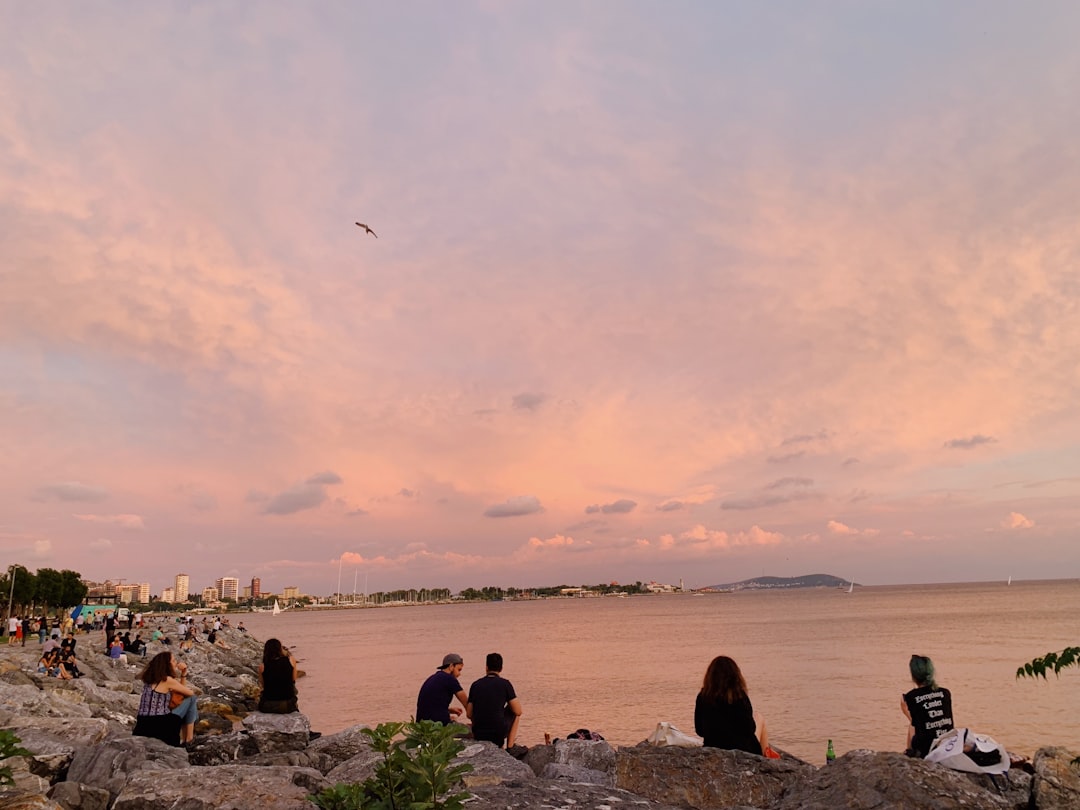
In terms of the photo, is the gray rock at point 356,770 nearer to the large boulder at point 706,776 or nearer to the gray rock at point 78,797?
the gray rock at point 78,797

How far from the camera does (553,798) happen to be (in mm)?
6691

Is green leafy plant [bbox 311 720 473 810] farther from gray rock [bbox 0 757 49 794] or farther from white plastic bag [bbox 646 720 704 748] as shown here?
gray rock [bbox 0 757 49 794]

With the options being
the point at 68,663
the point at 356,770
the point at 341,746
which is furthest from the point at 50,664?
the point at 356,770

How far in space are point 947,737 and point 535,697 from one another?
30.5 metres

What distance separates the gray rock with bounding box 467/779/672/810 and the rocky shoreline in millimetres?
17

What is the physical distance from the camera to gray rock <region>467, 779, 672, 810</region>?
6.43 metres

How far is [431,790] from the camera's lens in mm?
5078

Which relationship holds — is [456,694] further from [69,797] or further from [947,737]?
[947,737]

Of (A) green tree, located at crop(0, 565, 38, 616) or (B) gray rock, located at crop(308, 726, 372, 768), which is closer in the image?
(B) gray rock, located at crop(308, 726, 372, 768)

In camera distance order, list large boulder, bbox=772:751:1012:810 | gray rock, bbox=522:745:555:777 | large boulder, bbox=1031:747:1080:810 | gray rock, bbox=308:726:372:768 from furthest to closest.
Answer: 1. gray rock, bbox=308:726:372:768
2. gray rock, bbox=522:745:555:777
3. large boulder, bbox=1031:747:1080:810
4. large boulder, bbox=772:751:1012:810

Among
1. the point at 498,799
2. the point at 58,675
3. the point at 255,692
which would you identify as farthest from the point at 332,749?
the point at 255,692

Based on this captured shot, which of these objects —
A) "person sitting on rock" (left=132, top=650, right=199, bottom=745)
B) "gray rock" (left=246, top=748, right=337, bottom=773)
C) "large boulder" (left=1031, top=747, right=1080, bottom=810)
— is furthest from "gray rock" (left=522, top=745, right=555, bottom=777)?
"large boulder" (left=1031, top=747, right=1080, bottom=810)

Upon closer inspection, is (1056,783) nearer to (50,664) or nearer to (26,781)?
(26,781)

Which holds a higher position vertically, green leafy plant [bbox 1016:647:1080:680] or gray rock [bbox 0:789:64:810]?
green leafy plant [bbox 1016:647:1080:680]
